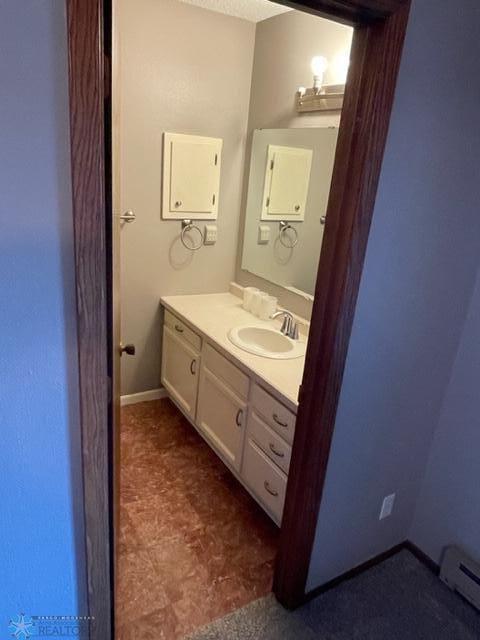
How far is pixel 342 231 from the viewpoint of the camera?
1.25 metres

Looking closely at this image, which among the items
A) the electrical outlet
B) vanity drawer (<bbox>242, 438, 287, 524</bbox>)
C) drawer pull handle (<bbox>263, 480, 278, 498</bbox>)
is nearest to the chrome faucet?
vanity drawer (<bbox>242, 438, 287, 524</bbox>)

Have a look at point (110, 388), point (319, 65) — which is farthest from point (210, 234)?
point (110, 388)

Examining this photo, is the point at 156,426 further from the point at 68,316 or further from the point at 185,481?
the point at 68,316

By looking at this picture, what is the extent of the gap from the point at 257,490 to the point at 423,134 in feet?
5.43

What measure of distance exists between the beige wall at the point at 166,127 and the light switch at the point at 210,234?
5cm

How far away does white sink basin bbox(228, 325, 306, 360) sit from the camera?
2227 millimetres

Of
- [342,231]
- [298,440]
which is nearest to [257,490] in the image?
[298,440]

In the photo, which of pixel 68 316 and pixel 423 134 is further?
pixel 423 134

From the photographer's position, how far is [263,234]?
9.12ft

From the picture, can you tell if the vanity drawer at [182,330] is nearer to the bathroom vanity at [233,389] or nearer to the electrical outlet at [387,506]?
the bathroom vanity at [233,389]

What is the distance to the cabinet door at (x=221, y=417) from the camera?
2.16 metres

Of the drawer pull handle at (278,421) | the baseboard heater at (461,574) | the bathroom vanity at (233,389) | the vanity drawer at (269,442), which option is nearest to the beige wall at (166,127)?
the bathroom vanity at (233,389)

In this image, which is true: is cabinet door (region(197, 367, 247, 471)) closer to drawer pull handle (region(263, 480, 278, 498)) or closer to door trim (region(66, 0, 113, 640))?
drawer pull handle (region(263, 480, 278, 498))

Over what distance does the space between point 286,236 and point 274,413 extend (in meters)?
1.19
